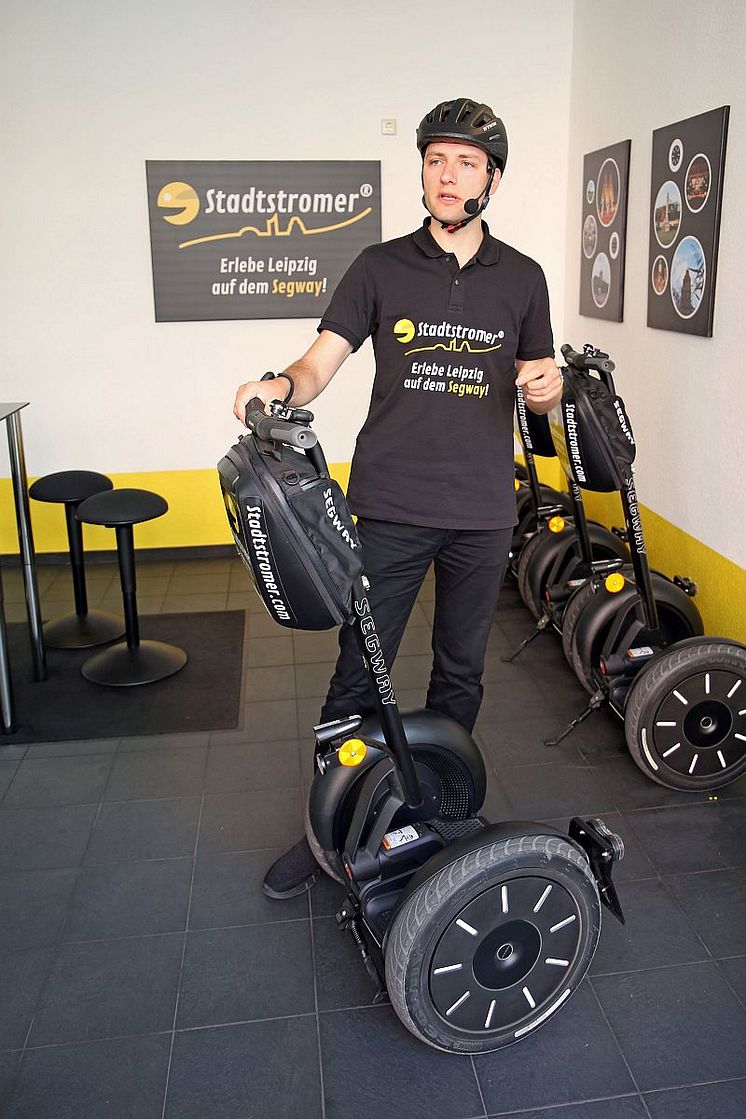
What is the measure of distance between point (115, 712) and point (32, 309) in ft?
7.17

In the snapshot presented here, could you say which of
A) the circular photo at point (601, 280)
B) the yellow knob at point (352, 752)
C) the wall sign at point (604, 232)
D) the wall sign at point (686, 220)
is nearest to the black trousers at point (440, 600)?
the yellow knob at point (352, 752)

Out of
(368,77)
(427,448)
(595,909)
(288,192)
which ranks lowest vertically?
(595,909)

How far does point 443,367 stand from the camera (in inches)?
82.4

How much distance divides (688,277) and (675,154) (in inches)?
17.1

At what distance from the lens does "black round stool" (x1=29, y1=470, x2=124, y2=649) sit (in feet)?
12.0

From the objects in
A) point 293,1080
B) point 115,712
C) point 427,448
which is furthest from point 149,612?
point 293,1080

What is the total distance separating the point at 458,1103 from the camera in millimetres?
1722

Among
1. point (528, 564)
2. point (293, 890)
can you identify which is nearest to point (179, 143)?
point (528, 564)

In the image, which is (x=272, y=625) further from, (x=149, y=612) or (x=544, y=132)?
(x=544, y=132)

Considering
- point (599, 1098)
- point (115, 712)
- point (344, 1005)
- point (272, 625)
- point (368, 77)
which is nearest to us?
point (599, 1098)

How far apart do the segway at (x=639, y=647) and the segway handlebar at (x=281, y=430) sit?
55.1 inches

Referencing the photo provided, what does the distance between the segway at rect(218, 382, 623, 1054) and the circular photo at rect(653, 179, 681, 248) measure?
2172 millimetres

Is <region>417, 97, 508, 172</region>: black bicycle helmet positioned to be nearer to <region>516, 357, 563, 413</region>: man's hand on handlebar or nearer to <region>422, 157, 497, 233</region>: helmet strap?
<region>422, 157, 497, 233</region>: helmet strap

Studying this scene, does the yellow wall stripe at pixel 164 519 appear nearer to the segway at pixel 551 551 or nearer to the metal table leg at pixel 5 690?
the segway at pixel 551 551
